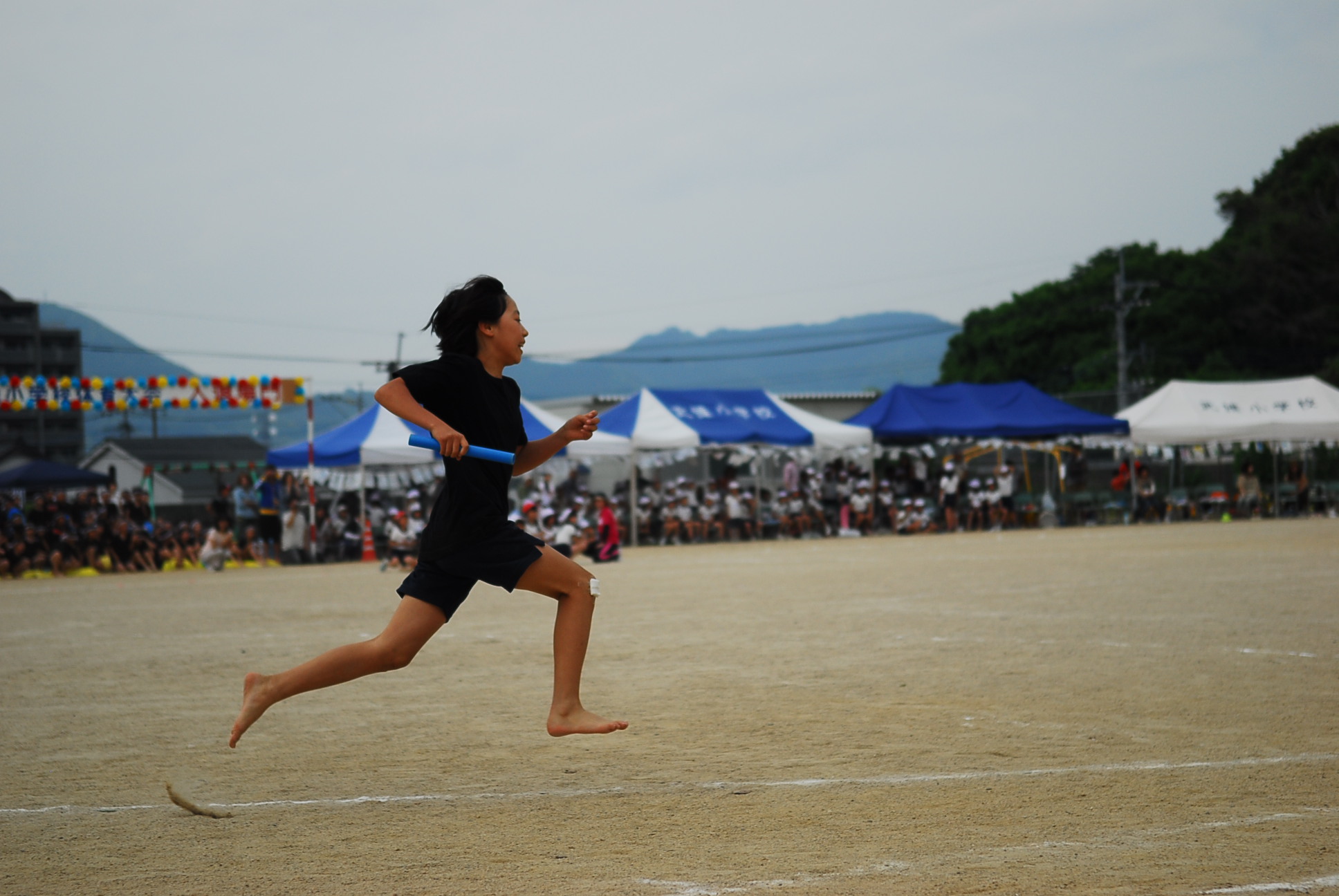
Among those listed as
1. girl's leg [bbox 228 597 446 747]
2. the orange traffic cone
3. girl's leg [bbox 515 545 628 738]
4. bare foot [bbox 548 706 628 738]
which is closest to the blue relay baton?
girl's leg [bbox 515 545 628 738]

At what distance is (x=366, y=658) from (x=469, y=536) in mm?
571

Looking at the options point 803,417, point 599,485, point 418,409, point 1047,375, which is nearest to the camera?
point 418,409

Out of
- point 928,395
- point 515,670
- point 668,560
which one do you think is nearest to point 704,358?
point 928,395

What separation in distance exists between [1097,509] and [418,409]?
31.1m

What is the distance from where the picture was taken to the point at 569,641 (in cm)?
500

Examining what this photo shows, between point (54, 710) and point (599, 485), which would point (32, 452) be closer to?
point (599, 485)

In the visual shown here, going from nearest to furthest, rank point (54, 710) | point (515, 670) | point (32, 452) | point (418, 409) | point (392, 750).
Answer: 1. point (418, 409)
2. point (392, 750)
3. point (54, 710)
4. point (515, 670)
5. point (32, 452)

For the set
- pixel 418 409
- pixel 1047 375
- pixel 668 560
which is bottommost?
pixel 668 560

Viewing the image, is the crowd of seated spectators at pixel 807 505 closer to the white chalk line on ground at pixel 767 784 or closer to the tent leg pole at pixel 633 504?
the tent leg pole at pixel 633 504

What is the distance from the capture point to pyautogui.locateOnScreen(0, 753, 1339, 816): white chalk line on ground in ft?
16.1

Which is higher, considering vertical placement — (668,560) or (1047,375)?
(1047,375)

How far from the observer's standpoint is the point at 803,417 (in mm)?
31328

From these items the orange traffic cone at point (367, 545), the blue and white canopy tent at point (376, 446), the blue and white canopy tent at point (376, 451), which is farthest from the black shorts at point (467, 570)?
the orange traffic cone at point (367, 545)

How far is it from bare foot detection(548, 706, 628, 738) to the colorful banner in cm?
2247
